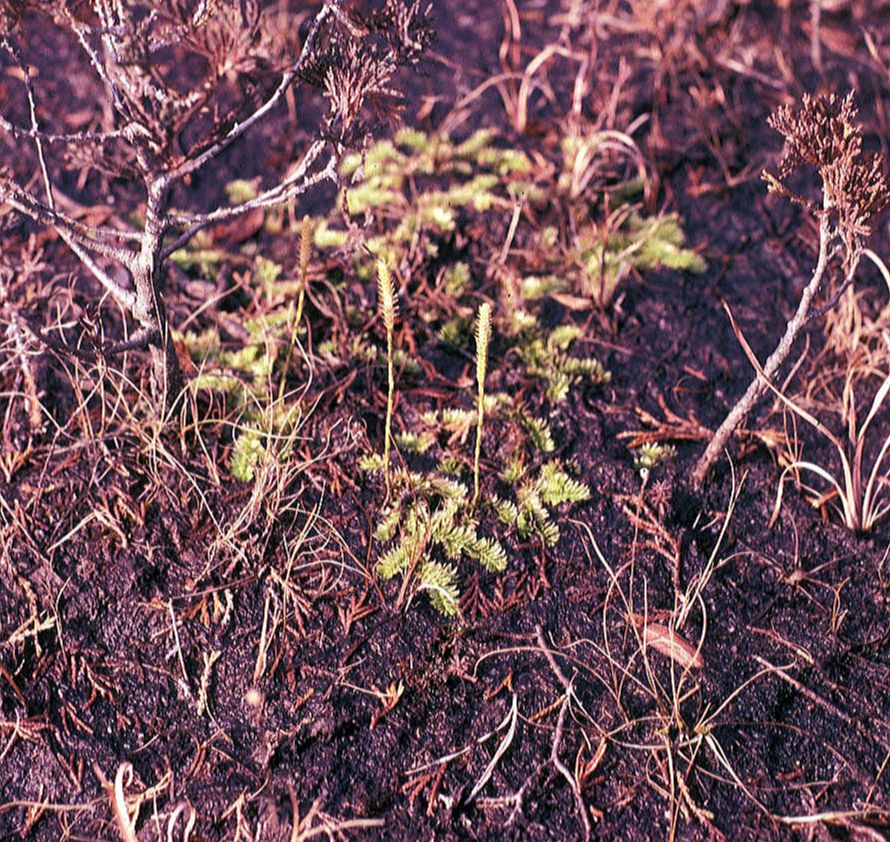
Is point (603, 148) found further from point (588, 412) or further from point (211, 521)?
point (211, 521)

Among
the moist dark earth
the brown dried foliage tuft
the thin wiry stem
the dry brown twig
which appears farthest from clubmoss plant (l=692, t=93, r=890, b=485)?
the thin wiry stem

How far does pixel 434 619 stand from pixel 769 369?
0.98m

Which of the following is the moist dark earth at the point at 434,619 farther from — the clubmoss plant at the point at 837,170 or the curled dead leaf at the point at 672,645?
the clubmoss plant at the point at 837,170

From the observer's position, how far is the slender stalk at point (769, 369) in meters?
2.13

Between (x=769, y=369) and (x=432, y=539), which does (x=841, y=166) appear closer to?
(x=769, y=369)

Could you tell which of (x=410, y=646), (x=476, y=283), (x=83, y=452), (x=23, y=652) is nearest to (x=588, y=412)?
(x=476, y=283)

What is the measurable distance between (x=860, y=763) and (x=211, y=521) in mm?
1597

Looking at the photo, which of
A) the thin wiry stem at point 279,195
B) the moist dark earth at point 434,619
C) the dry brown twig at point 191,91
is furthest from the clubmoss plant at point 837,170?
the thin wiry stem at point 279,195

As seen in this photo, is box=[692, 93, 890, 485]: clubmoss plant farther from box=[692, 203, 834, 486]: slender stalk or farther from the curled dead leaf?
the curled dead leaf

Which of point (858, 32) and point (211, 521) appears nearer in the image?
point (211, 521)

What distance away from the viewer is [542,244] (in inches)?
125

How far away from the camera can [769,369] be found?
234cm

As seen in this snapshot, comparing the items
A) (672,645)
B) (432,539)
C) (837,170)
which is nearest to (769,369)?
(837,170)

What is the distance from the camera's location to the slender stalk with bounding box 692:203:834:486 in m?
2.13
